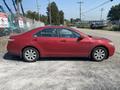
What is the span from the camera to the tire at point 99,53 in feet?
29.9

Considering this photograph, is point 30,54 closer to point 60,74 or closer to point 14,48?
point 14,48

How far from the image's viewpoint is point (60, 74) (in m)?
6.98

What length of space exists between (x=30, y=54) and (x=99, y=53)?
2787mm

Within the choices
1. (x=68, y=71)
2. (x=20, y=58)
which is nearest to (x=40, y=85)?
(x=68, y=71)

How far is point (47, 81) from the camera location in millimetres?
6219

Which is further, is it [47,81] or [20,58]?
[20,58]

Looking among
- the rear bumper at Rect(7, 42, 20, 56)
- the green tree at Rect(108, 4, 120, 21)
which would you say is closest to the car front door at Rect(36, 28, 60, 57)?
the rear bumper at Rect(7, 42, 20, 56)

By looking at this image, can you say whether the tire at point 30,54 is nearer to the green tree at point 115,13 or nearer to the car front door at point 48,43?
the car front door at point 48,43

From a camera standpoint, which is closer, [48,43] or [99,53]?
[48,43]

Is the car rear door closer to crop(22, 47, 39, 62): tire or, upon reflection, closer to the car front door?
the car front door

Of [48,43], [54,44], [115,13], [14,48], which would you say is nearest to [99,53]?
[54,44]

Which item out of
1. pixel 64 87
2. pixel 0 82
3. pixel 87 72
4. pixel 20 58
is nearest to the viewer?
pixel 64 87

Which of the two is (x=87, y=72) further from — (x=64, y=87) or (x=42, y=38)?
(x=42, y=38)

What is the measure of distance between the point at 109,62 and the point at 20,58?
369 cm
